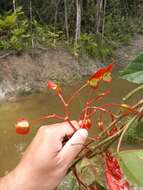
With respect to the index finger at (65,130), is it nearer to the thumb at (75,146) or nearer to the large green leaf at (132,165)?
the thumb at (75,146)

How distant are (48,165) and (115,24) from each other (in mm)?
8614

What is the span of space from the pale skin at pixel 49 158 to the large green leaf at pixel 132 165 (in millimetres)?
Result: 124

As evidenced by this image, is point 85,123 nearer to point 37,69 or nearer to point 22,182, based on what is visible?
point 22,182

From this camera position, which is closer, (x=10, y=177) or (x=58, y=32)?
(x=10, y=177)

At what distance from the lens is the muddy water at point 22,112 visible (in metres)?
4.78

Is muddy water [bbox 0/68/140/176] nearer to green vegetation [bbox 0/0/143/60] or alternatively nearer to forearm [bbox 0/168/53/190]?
green vegetation [bbox 0/0/143/60]

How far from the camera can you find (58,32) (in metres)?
7.73

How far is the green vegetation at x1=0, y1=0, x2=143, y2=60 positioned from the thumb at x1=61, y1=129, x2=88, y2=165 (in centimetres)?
634

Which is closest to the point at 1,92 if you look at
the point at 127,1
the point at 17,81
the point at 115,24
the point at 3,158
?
the point at 17,81

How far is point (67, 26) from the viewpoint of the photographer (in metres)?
8.08

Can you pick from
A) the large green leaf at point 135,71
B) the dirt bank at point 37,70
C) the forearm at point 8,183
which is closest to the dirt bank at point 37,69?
the dirt bank at point 37,70

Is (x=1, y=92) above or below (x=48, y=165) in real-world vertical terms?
below

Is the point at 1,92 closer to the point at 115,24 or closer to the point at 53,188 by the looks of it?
the point at 115,24

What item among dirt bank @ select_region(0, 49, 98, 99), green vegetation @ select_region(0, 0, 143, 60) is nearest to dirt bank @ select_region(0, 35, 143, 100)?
dirt bank @ select_region(0, 49, 98, 99)
